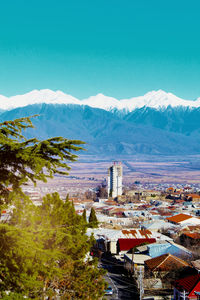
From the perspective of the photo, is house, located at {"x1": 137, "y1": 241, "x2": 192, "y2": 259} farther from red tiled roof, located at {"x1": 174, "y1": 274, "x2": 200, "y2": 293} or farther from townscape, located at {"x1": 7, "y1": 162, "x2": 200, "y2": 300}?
red tiled roof, located at {"x1": 174, "y1": 274, "x2": 200, "y2": 293}

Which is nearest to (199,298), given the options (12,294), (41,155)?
(12,294)

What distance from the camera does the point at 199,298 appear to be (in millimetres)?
16734

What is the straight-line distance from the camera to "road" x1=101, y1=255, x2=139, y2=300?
2105cm

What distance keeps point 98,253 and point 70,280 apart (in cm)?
2228

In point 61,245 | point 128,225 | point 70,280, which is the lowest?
point 128,225

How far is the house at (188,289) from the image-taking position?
17.1 metres

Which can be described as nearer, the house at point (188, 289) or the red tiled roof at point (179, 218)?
the house at point (188, 289)

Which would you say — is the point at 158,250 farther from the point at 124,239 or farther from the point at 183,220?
the point at 183,220

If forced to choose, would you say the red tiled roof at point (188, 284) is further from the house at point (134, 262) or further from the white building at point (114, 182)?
the white building at point (114, 182)

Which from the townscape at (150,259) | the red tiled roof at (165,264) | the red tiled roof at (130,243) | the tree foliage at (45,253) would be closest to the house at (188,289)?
the townscape at (150,259)

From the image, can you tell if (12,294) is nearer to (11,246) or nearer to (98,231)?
(11,246)

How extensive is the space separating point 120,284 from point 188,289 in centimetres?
716

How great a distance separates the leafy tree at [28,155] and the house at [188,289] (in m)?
12.4

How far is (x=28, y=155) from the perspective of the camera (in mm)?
6488
